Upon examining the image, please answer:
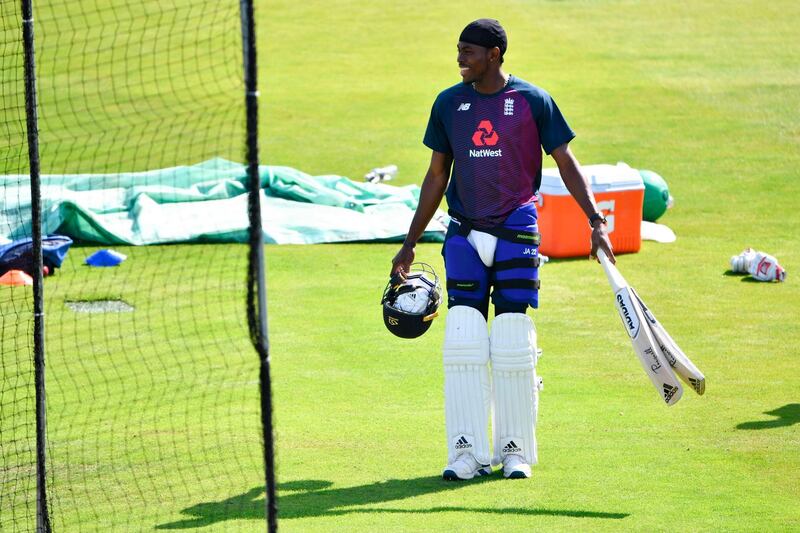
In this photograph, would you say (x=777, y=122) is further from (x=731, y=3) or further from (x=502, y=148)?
(x=502, y=148)

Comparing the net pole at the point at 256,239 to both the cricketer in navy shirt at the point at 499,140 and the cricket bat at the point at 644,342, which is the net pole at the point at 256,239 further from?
the cricket bat at the point at 644,342

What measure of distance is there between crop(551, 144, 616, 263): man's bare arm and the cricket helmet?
94cm

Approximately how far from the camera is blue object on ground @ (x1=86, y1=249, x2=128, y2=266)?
43.5 ft

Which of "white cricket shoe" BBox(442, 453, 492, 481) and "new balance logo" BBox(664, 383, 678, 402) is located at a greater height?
"new balance logo" BBox(664, 383, 678, 402)

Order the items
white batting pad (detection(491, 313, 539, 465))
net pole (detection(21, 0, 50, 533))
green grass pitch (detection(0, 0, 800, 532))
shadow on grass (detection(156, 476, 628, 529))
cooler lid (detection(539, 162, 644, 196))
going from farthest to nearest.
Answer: cooler lid (detection(539, 162, 644, 196)) < white batting pad (detection(491, 313, 539, 465)) < green grass pitch (detection(0, 0, 800, 532)) < shadow on grass (detection(156, 476, 628, 529)) < net pole (detection(21, 0, 50, 533))

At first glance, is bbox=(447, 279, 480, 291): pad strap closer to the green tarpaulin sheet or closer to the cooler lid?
the cooler lid

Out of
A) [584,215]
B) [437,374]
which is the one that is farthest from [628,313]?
[584,215]

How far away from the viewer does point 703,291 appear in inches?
484

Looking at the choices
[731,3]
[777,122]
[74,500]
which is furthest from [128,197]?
[731,3]

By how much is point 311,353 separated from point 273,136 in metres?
10.3

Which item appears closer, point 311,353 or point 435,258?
point 311,353

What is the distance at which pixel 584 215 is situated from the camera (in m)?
13.5

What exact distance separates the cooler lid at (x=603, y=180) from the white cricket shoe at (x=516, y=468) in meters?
6.45

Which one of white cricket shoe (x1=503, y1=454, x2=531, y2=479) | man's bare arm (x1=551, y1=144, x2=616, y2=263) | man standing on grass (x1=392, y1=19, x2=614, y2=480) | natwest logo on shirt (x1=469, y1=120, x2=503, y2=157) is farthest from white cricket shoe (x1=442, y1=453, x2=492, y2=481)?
natwest logo on shirt (x1=469, y1=120, x2=503, y2=157)
